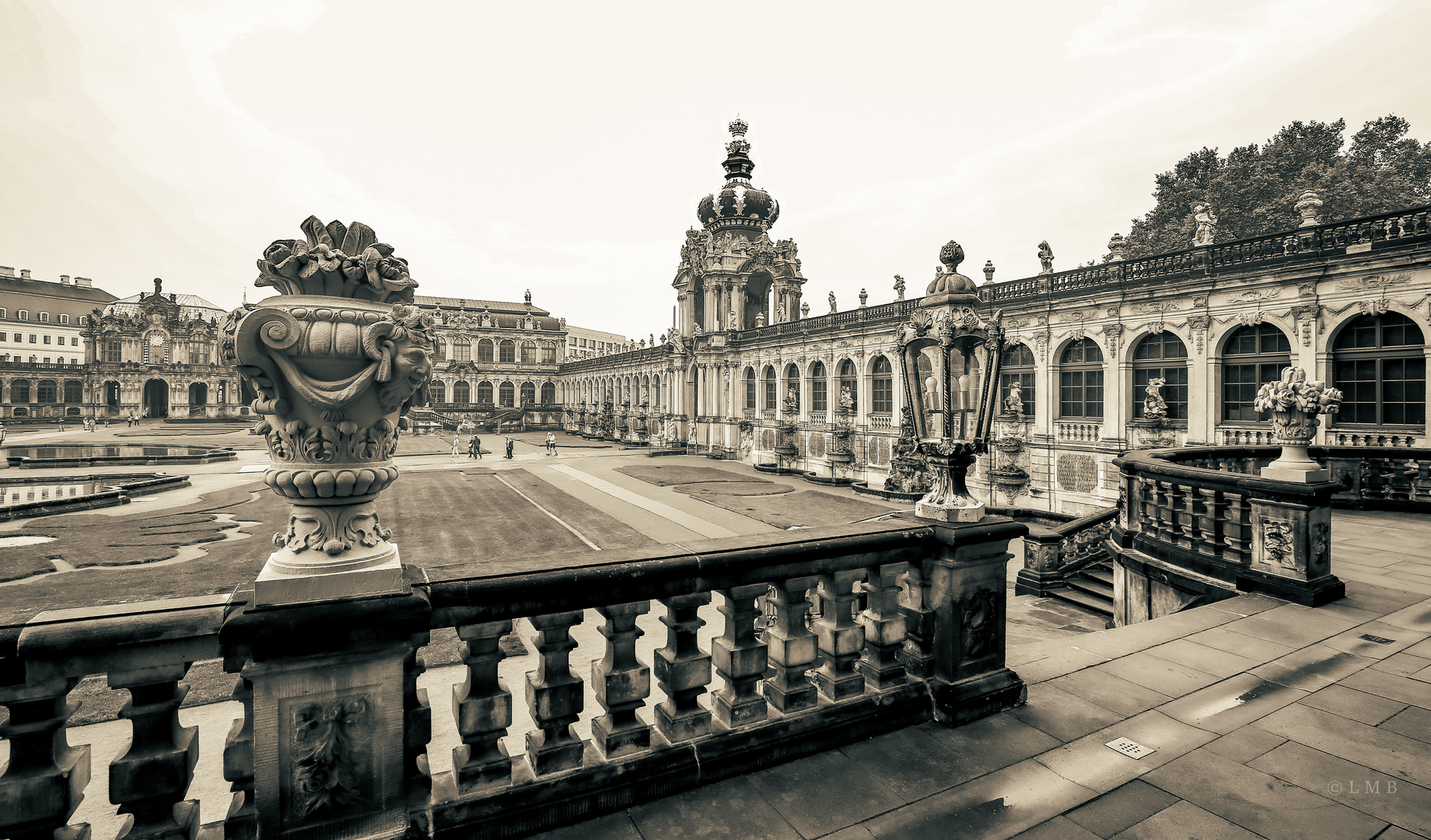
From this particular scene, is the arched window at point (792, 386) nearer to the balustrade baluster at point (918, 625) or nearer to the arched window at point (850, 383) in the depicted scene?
the arched window at point (850, 383)

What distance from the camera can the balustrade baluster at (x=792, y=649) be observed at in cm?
359

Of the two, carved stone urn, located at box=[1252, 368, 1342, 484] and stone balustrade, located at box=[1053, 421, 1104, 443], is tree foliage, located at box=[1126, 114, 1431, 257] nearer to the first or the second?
stone balustrade, located at box=[1053, 421, 1104, 443]

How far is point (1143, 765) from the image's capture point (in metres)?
3.57

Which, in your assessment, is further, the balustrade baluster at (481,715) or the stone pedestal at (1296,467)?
the stone pedestal at (1296,467)

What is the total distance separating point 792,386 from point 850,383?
17.7ft

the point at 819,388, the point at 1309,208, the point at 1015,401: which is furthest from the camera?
the point at 819,388

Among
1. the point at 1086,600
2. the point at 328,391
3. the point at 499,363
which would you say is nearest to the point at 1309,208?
the point at 1086,600

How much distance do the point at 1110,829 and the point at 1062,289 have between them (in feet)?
84.1

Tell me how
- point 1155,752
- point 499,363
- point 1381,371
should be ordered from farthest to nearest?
1. point 499,363
2. point 1381,371
3. point 1155,752

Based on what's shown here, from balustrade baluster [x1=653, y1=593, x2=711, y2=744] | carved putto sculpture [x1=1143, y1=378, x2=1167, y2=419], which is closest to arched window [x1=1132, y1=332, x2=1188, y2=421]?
carved putto sculpture [x1=1143, y1=378, x2=1167, y2=419]

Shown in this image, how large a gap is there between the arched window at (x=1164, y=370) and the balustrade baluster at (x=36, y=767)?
25816 millimetres

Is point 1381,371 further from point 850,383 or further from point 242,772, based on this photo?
point 242,772

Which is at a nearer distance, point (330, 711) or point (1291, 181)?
point (330, 711)

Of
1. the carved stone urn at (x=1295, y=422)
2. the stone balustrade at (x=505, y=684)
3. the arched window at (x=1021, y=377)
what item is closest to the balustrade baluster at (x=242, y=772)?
the stone balustrade at (x=505, y=684)
